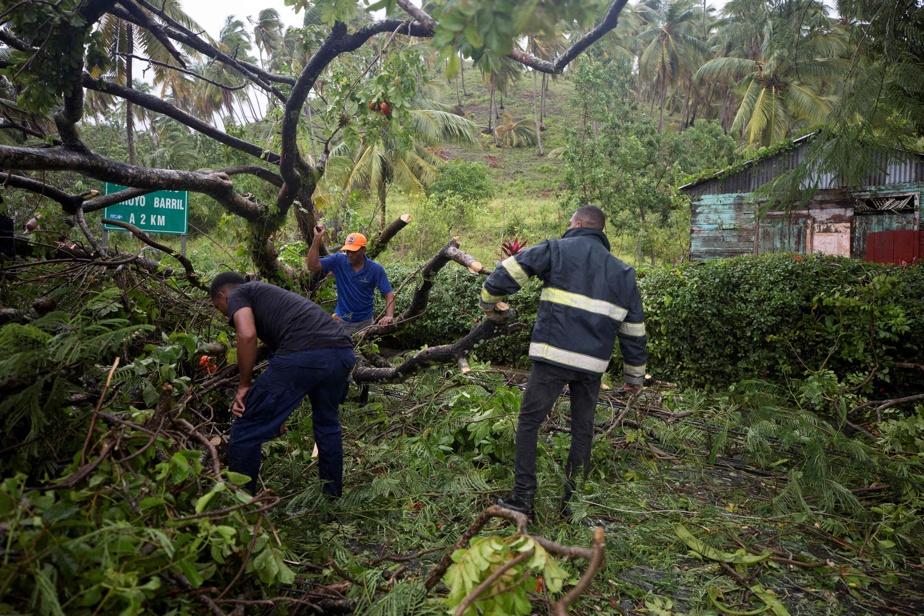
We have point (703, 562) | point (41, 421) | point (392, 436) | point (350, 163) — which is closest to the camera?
point (41, 421)

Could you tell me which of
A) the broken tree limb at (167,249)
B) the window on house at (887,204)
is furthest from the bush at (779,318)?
the window on house at (887,204)

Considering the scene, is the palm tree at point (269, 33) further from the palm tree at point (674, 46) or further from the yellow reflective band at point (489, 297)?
the yellow reflective band at point (489, 297)

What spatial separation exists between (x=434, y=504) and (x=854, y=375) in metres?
5.66

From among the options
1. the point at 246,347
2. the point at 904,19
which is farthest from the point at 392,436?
the point at 904,19

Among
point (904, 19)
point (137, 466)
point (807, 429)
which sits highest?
point (904, 19)

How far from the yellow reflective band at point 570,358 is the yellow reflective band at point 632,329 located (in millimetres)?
371

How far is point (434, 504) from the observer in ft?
12.7

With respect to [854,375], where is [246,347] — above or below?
above

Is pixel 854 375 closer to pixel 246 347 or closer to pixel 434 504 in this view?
pixel 434 504

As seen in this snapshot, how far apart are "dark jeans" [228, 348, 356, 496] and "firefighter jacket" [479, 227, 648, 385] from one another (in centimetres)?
120

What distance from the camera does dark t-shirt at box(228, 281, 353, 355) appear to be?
3.71m

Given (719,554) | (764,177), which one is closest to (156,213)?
(719,554)

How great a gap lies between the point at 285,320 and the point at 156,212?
691cm

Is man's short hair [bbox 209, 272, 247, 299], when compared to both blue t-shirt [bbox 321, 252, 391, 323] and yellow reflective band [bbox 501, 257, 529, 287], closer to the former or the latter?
yellow reflective band [bbox 501, 257, 529, 287]
